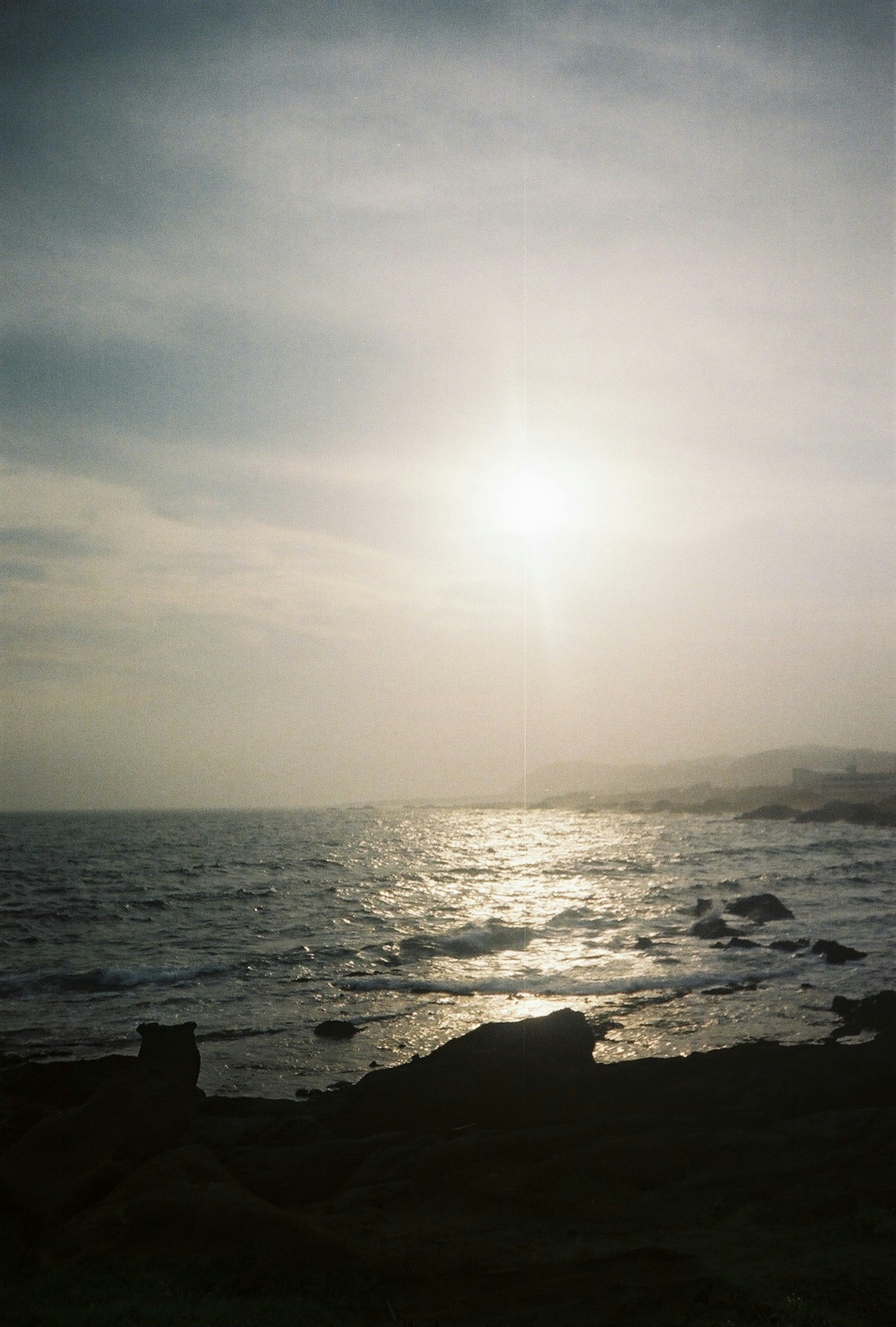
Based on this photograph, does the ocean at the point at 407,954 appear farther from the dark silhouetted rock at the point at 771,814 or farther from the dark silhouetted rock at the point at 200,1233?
the dark silhouetted rock at the point at 771,814

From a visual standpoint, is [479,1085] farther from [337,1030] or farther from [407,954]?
[407,954]

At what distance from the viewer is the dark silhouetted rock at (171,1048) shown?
1395 centimetres

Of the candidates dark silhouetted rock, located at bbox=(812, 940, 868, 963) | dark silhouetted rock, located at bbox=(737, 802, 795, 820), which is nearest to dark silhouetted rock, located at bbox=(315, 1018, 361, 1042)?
dark silhouetted rock, located at bbox=(812, 940, 868, 963)

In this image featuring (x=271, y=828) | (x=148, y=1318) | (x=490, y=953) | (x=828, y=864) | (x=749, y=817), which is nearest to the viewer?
(x=148, y=1318)

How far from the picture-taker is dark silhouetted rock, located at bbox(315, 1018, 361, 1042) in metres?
21.7

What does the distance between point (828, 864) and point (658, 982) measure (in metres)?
40.7

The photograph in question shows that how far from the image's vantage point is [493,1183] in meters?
10.8

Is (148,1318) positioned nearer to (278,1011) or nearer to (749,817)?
(278,1011)

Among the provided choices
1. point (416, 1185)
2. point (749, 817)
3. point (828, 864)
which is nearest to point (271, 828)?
point (749, 817)

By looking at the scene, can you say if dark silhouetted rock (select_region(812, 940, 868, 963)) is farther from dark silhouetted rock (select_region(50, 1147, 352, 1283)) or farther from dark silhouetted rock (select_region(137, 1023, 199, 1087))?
dark silhouetted rock (select_region(50, 1147, 352, 1283))

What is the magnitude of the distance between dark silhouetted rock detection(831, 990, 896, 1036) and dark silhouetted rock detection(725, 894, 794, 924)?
18140mm

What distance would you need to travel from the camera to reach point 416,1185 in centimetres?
1085

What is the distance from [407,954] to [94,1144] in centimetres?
2317

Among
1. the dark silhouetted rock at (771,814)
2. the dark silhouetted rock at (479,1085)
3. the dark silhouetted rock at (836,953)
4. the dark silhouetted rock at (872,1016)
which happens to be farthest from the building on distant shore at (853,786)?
the dark silhouetted rock at (479,1085)
